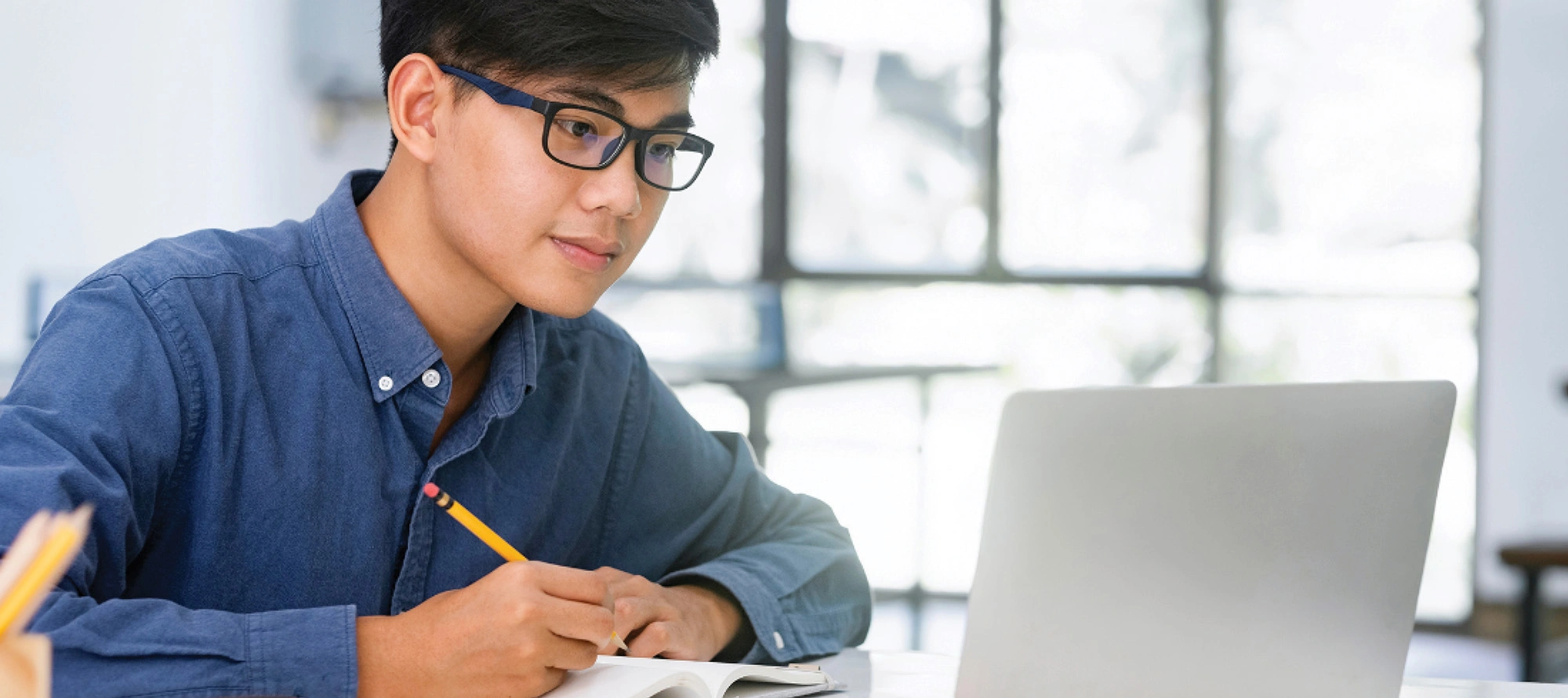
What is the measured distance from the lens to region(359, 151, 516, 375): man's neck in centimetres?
115

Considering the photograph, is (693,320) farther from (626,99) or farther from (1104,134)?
(626,99)

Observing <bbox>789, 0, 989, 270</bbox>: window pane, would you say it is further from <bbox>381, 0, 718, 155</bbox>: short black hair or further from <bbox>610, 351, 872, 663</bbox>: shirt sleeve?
<bbox>381, 0, 718, 155</bbox>: short black hair

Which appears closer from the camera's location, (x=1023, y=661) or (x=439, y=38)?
(x=1023, y=661)

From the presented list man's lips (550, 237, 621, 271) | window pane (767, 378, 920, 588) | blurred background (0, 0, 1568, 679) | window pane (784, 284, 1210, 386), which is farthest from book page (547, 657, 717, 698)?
window pane (784, 284, 1210, 386)

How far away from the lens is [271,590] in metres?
1.05

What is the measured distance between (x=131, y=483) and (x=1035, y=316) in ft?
12.9

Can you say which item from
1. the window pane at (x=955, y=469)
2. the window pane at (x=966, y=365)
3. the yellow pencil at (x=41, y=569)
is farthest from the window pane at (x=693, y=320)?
the yellow pencil at (x=41, y=569)

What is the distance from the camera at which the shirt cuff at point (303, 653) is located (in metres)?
0.83

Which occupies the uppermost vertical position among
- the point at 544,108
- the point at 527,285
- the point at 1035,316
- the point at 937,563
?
the point at 544,108

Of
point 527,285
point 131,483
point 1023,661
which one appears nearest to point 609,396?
point 527,285

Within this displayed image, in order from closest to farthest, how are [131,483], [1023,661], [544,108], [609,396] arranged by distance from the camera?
[1023,661] → [131,483] → [544,108] → [609,396]

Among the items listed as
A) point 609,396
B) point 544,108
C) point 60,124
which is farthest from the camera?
point 60,124

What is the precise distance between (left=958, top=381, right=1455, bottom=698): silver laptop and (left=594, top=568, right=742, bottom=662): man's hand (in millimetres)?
322

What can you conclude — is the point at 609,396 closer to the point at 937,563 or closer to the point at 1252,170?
the point at 937,563
